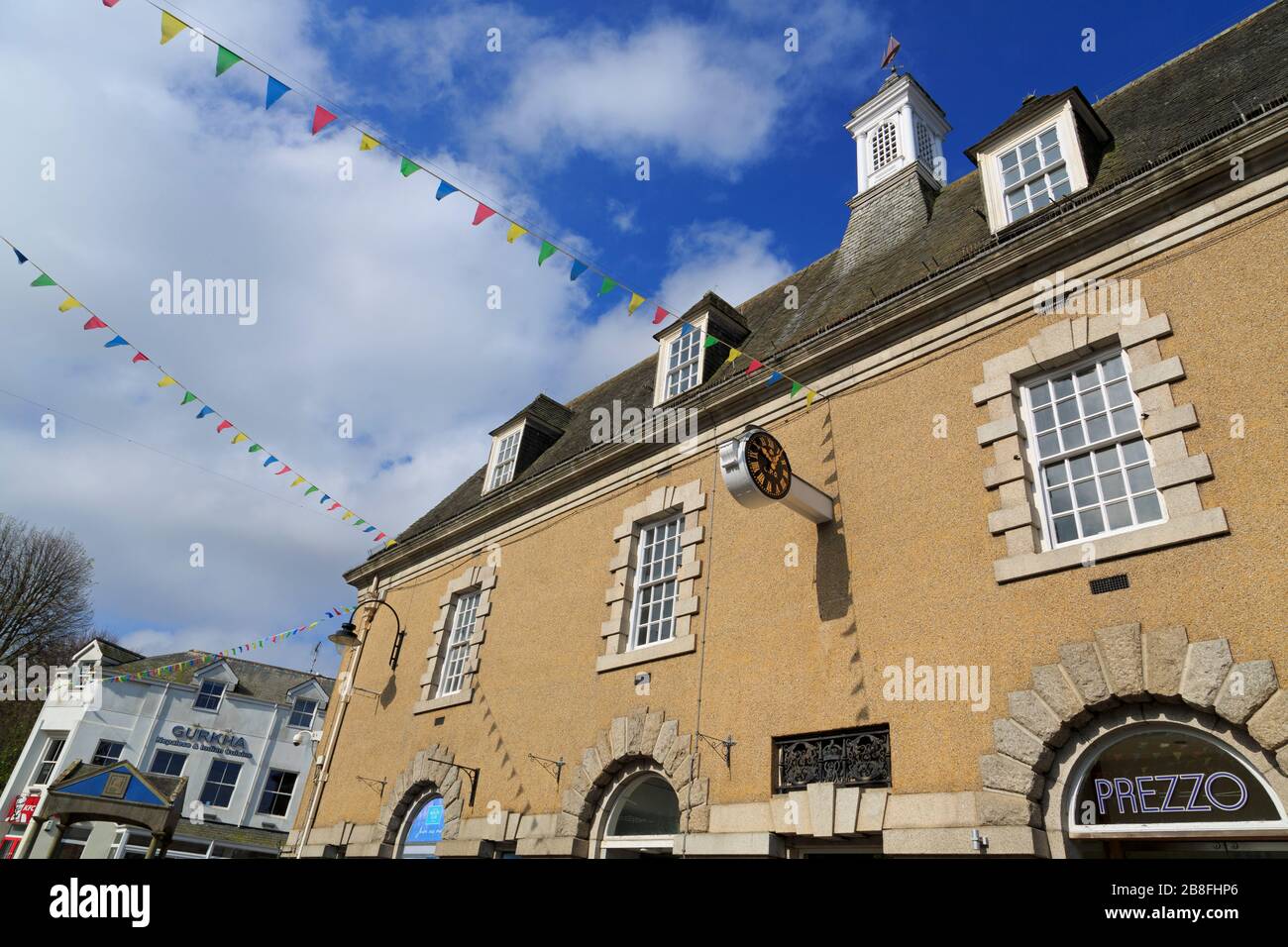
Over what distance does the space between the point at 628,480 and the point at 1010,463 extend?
249 inches

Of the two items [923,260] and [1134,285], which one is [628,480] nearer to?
[923,260]

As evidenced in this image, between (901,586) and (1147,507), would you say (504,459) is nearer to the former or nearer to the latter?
(901,586)

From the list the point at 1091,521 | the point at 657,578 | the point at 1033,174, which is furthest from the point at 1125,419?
the point at 657,578

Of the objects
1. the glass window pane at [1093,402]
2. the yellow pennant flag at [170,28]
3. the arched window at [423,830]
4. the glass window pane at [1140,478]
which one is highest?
the yellow pennant flag at [170,28]

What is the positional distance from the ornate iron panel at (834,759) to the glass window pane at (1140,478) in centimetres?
326

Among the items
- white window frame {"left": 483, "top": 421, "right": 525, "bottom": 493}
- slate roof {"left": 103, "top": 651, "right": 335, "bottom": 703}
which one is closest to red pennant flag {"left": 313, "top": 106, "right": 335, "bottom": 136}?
white window frame {"left": 483, "top": 421, "right": 525, "bottom": 493}

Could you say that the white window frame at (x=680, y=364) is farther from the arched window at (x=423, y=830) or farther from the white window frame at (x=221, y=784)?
the white window frame at (x=221, y=784)

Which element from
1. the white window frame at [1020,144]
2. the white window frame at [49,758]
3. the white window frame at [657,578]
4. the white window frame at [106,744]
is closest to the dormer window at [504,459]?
the white window frame at [657,578]

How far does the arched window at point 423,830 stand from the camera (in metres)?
12.6

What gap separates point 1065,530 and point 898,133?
10.1 m

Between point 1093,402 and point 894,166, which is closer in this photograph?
point 1093,402

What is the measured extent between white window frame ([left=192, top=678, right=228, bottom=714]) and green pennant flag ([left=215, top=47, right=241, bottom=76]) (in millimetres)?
32780

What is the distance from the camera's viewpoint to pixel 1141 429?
23.3ft

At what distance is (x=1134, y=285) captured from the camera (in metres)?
7.75
